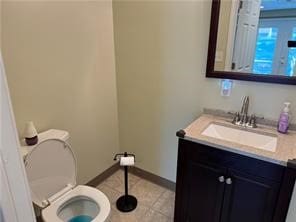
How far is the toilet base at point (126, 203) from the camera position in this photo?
188 centimetres

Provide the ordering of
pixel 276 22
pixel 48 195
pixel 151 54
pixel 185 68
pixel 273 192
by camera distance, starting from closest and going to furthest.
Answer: pixel 273 192 → pixel 276 22 → pixel 48 195 → pixel 185 68 → pixel 151 54

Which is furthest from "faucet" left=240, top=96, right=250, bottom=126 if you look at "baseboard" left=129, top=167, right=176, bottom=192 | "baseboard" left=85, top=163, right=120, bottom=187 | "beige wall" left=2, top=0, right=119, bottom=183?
"baseboard" left=85, top=163, right=120, bottom=187

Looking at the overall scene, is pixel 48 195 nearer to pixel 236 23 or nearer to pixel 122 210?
pixel 122 210

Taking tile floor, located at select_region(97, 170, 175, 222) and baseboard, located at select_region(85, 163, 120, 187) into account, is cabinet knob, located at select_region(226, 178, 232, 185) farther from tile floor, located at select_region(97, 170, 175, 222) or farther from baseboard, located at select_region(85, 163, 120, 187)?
baseboard, located at select_region(85, 163, 120, 187)

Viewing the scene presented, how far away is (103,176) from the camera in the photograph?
2.23 m

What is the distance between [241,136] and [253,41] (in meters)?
0.63

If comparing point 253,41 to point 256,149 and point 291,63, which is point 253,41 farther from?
point 256,149

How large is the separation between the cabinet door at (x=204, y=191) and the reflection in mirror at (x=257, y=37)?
707 mm

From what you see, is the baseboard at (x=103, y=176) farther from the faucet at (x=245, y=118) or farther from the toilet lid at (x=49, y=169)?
the faucet at (x=245, y=118)

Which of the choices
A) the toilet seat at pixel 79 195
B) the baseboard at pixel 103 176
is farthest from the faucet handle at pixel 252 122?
the baseboard at pixel 103 176

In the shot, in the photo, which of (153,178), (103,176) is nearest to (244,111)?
(153,178)

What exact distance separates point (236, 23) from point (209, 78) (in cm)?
40

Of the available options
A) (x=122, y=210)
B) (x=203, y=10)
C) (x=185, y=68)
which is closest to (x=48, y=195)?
(x=122, y=210)

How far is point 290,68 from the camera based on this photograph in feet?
4.41
